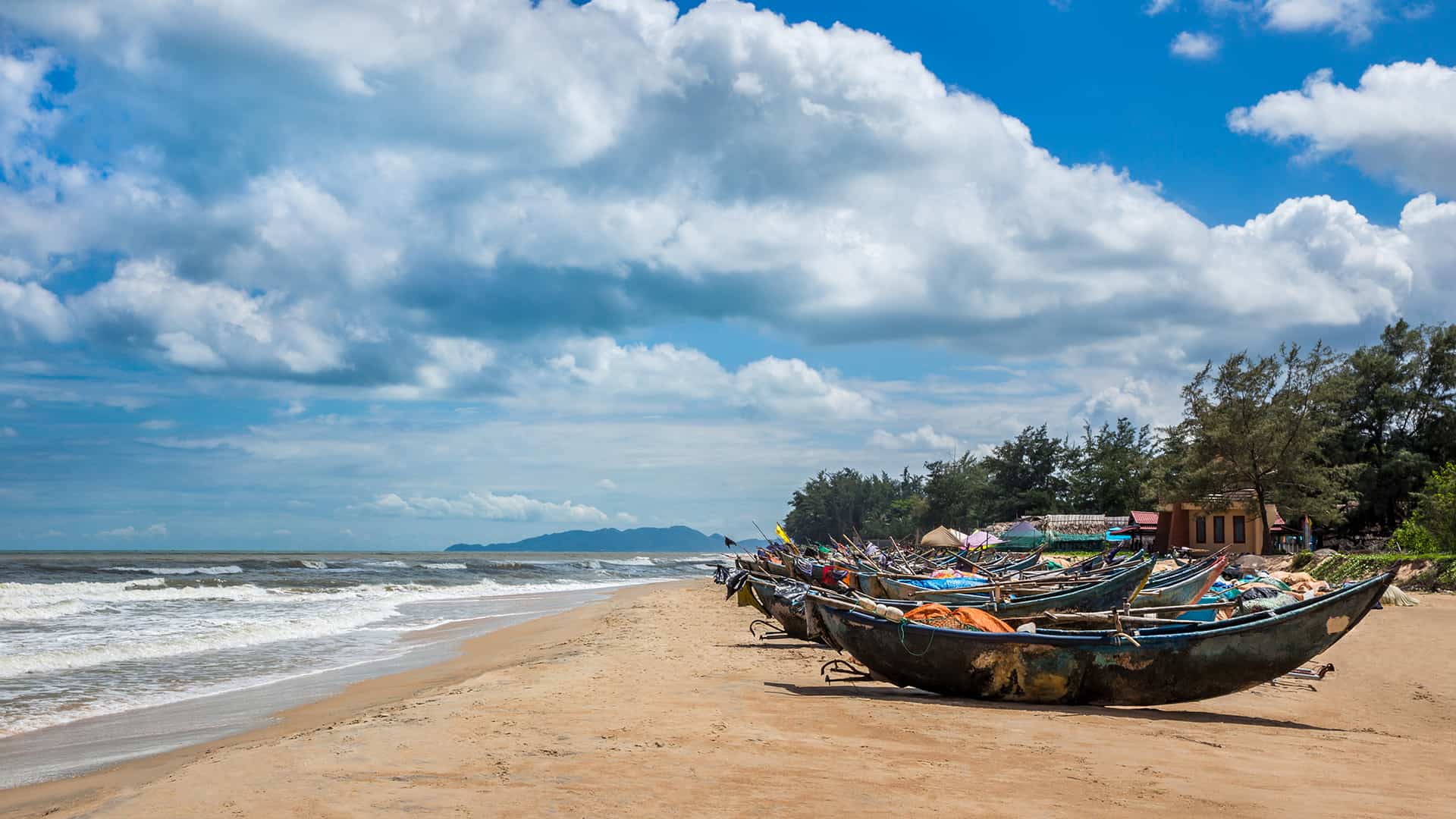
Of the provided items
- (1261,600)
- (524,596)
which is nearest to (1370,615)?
(1261,600)

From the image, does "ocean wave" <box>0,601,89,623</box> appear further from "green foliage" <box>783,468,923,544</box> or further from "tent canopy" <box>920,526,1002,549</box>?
"green foliage" <box>783,468,923,544</box>

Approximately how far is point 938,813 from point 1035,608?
8901mm

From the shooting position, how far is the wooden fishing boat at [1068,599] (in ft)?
44.2

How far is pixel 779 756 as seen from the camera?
6875 millimetres

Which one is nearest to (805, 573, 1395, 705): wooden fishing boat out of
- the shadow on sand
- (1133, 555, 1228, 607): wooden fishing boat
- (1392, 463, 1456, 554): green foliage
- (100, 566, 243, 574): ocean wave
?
Answer: the shadow on sand

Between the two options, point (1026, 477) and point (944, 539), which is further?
point (1026, 477)

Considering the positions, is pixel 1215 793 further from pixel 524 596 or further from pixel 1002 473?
pixel 1002 473

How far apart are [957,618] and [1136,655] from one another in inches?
72.1

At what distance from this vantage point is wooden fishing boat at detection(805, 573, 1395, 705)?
911cm

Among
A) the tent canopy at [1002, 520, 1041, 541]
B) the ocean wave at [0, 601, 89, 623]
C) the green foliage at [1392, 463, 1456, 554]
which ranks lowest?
the ocean wave at [0, 601, 89, 623]

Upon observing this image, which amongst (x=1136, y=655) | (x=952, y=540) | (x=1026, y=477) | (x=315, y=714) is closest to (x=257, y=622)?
(x=315, y=714)

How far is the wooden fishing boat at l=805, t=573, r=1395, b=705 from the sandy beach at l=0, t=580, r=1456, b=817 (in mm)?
275

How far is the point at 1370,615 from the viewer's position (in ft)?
62.7

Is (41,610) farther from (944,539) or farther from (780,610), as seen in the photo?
(944,539)
